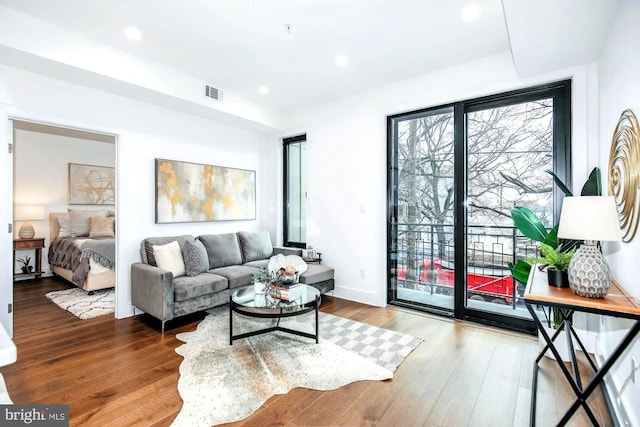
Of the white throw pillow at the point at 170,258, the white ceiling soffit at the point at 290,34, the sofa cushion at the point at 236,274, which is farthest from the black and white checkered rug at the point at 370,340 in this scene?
the white ceiling soffit at the point at 290,34

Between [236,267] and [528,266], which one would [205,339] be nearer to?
[236,267]

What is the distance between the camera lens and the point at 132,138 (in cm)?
381

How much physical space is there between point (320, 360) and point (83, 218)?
18.4 ft

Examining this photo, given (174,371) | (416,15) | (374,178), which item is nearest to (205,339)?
(174,371)

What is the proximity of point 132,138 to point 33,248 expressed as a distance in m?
3.49

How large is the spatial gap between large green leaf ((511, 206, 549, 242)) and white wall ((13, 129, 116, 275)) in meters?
→ 7.31

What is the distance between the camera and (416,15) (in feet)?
8.64

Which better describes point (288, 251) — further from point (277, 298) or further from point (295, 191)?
point (277, 298)

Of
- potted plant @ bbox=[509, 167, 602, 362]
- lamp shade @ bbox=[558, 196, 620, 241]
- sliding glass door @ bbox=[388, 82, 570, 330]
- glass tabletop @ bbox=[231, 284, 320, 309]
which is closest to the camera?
lamp shade @ bbox=[558, 196, 620, 241]

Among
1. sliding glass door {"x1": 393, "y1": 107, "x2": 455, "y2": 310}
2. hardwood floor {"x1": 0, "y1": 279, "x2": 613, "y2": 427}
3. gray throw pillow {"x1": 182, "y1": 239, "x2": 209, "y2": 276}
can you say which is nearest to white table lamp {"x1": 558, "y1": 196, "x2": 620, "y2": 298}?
hardwood floor {"x1": 0, "y1": 279, "x2": 613, "y2": 427}

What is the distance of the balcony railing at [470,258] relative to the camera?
3482mm

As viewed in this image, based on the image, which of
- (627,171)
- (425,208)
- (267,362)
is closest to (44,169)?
(267,362)

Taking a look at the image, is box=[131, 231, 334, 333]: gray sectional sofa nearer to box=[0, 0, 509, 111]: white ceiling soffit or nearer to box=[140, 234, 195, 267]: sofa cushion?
box=[140, 234, 195, 267]: sofa cushion

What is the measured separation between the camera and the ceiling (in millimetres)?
2359
